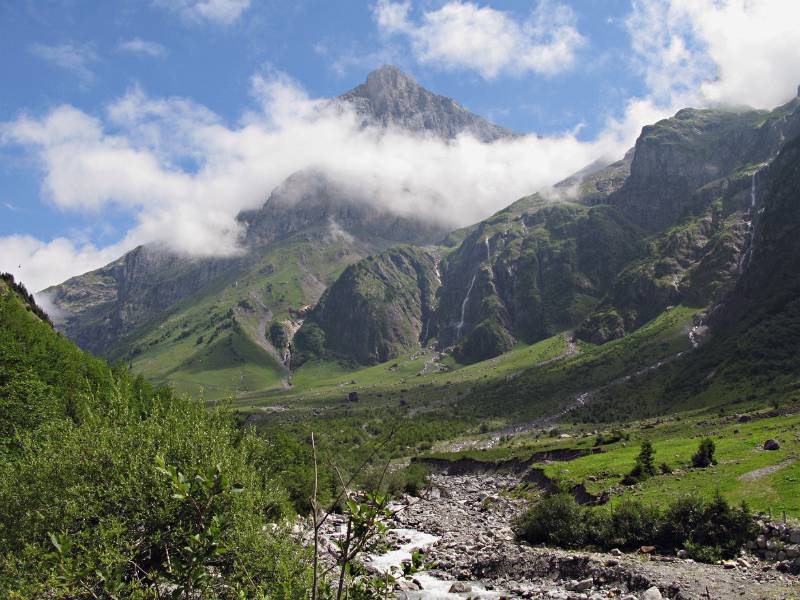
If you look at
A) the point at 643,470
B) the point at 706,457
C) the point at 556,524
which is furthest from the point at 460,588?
the point at 706,457

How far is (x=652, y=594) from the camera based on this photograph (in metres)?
38.1

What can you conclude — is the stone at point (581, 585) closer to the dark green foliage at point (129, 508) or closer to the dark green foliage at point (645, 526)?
the dark green foliage at point (645, 526)

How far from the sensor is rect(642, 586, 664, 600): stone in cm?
3775

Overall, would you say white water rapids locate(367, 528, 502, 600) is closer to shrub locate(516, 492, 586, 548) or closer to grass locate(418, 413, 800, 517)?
shrub locate(516, 492, 586, 548)

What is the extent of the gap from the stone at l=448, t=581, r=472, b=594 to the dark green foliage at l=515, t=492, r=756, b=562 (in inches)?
509

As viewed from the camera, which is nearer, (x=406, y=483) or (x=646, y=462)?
(x=646, y=462)

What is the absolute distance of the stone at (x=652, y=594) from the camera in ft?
124

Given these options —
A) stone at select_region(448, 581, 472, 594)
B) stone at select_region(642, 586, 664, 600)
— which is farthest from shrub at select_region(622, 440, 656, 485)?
stone at select_region(642, 586, 664, 600)

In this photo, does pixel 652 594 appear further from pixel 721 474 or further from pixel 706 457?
pixel 706 457

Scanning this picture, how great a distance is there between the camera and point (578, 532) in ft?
184

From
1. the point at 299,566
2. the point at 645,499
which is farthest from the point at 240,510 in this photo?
the point at 645,499

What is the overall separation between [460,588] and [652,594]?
16.4 m

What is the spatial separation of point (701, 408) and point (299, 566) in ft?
617

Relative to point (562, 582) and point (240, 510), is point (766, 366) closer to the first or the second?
point (562, 582)
